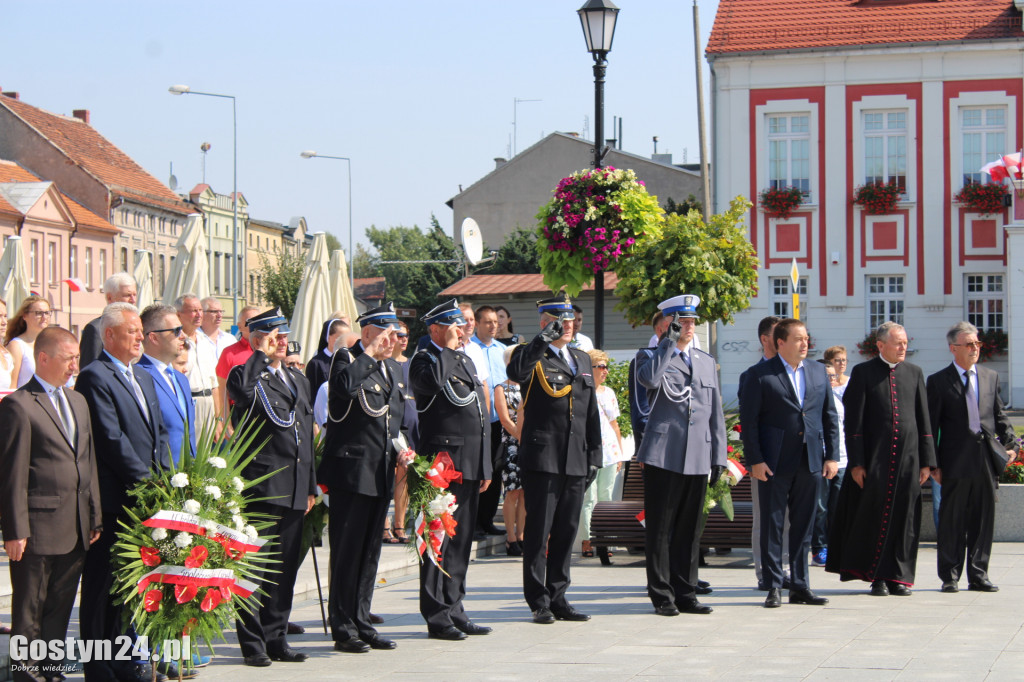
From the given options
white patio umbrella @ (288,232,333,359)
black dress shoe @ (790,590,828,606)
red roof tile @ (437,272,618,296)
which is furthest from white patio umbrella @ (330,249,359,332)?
red roof tile @ (437,272,618,296)

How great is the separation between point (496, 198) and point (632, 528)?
153 feet

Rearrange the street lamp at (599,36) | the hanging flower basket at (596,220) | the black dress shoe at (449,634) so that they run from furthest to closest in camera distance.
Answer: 1. the hanging flower basket at (596,220)
2. the street lamp at (599,36)
3. the black dress shoe at (449,634)

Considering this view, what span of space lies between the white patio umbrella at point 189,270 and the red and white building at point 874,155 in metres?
17.3

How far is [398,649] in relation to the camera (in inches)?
304

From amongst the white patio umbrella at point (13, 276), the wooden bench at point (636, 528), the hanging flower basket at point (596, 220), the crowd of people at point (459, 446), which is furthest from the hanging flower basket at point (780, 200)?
the wooden bench at point (636, 528)

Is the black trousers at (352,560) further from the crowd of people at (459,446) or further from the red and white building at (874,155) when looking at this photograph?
the red and white building at (874,155)

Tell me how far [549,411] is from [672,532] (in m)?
1.30

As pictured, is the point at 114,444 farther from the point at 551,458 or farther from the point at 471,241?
the point at 471,241

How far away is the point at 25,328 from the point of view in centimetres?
969

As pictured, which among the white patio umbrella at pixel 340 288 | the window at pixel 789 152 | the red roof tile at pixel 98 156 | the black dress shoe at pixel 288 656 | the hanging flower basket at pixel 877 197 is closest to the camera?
the black dress shoe at pixel 288 656

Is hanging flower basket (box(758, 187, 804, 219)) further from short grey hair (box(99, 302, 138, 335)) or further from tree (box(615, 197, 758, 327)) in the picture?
short grey hair (box(99, 302, 138, 335))

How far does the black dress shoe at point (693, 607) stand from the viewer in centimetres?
884

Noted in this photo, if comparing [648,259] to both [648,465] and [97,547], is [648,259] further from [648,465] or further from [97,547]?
[97,547]

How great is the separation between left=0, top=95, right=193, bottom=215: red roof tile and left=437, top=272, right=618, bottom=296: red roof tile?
37921 mm
